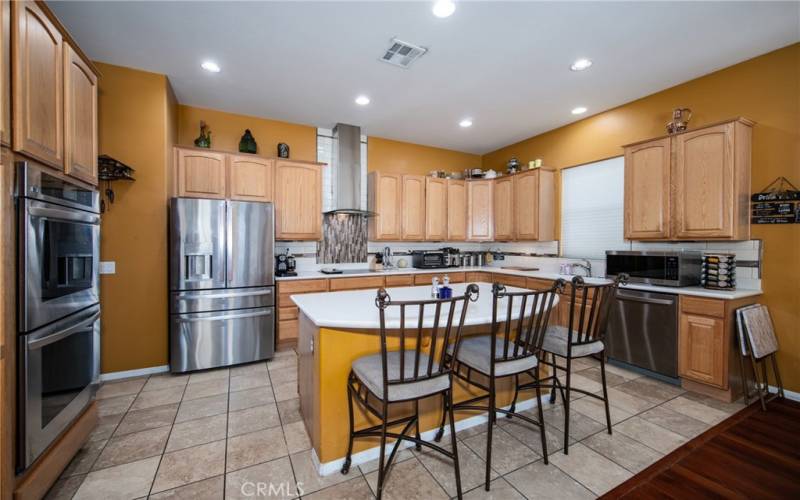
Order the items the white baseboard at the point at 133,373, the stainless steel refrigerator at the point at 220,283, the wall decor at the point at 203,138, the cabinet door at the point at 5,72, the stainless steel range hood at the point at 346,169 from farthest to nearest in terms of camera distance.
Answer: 1. the stainless steel range hood at the point at 346,169
2. the wall decor at the point at 203,138
3. the stainless steel refrigerator at the point at 220,283
4. the white baseboard at the point at 133,373
5. the cabinet door at the point at 5,72

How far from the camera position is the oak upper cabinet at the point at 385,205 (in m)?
4.94

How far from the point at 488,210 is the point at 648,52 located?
9.50 feet

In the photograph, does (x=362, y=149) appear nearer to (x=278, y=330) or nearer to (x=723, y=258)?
(x=278, y=330)

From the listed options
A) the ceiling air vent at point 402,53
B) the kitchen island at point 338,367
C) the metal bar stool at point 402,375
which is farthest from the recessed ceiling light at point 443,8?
the kitchen island at point 338,367

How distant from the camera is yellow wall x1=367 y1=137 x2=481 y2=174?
17.1 feet

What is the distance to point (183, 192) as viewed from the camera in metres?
3.63

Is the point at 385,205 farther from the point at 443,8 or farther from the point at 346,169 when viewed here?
the point at 443,8

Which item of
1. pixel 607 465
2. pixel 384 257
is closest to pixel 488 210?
pixel 384 257

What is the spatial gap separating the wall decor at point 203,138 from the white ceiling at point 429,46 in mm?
301

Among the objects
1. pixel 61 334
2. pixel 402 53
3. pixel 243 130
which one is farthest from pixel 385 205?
pixel 61 334

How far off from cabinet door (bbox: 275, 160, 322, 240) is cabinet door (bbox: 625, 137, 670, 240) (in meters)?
3.65

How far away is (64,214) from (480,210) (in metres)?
4.88

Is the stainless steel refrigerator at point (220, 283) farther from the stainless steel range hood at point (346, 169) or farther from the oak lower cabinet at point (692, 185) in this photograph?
Result: the oak lower cabinet at point (692, 185)

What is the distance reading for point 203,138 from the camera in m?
3.85
